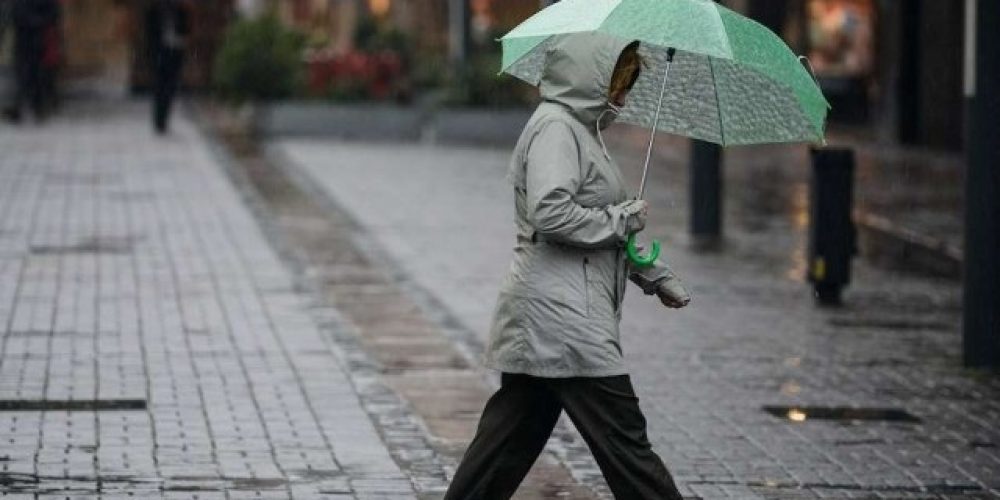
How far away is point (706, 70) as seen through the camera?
7160mm

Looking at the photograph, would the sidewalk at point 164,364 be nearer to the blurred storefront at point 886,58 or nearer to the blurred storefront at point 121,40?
the blurred storefront at point 886,58

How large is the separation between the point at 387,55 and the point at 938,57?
719 centimetres

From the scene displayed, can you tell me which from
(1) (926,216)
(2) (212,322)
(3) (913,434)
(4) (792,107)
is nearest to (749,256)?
(1) (926,216)

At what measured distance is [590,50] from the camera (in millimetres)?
6551

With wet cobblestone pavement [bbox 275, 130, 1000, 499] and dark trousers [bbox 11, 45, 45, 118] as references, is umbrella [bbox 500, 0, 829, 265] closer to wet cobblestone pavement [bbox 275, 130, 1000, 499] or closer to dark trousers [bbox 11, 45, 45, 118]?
wet cobblestone pavement [bbox 275, 130, 1000, 499]

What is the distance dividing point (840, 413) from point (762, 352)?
187cm

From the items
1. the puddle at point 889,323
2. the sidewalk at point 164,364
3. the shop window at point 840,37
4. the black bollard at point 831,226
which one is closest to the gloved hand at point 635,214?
the sidewalk at point 164,364

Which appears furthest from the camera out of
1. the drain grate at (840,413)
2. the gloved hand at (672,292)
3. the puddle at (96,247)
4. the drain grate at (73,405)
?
the puddle at (96,247)

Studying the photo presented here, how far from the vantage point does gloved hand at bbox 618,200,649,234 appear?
663cm

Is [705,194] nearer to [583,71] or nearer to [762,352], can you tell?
[762,352]

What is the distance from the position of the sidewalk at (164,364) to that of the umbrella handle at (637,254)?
177 centimetres

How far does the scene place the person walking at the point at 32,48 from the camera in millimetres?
30641

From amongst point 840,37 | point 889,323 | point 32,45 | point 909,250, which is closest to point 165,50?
point 32,45

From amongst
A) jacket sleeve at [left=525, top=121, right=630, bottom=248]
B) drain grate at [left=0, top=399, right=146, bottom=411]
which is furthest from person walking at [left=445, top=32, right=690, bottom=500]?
drain grate at [left=0, top=399, right=146, bottom=411]
